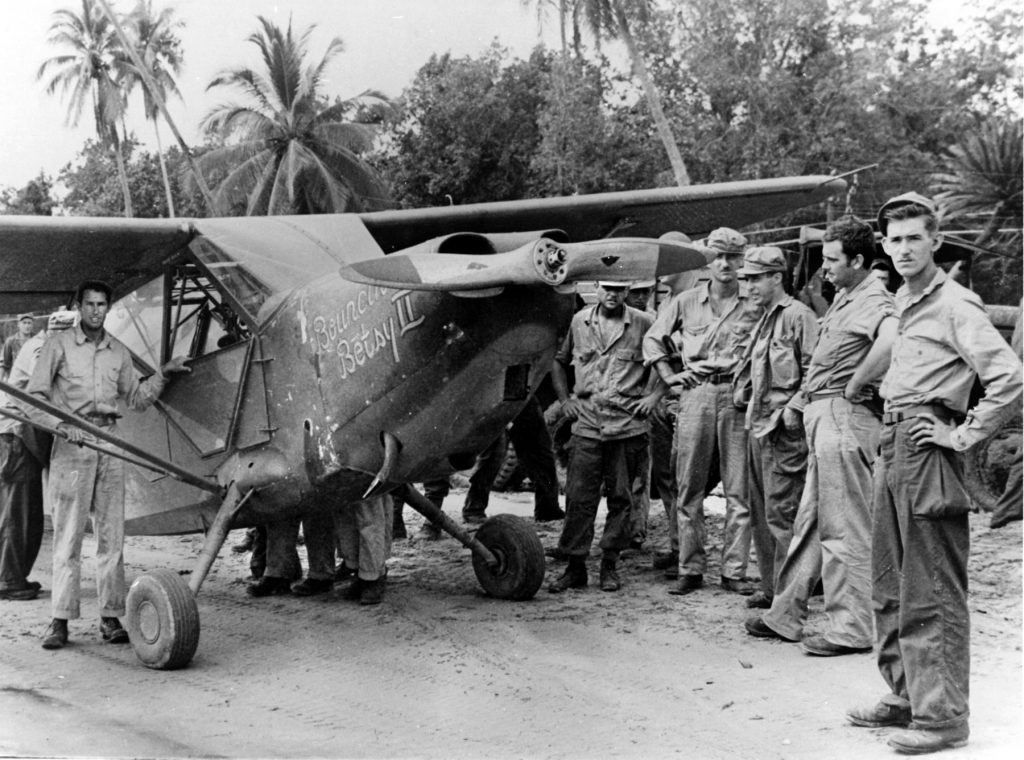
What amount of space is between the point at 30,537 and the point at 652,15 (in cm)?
2153

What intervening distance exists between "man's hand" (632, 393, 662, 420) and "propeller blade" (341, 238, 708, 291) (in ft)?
7.12

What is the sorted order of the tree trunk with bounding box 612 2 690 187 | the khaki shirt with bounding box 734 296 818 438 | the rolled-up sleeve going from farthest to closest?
the tree trunk with bounding box 612 2 690 187
the khaki shirt with bounding box 734 296 818 438
the rolled-up sleeve

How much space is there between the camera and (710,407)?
7383 mm

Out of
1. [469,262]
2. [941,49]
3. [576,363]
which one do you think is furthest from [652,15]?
[469,262]

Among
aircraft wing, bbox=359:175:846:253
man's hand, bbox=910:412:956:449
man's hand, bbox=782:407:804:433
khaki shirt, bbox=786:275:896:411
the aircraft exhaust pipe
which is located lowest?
the aircraft exhaust pipe

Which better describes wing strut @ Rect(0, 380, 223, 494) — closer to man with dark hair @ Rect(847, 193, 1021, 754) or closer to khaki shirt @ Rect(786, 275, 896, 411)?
khaki shirt @ Rect(786, 275, 896, 411)

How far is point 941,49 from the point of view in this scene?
2425 centimetres

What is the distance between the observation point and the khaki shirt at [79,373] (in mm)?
6926

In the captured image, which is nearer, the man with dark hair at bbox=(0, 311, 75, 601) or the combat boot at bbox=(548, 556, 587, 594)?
the combat boot at bbox=(548, 556, 587, 594)

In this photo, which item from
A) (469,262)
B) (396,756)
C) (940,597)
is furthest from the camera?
(469,262)

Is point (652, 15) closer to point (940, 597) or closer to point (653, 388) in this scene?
point (653, 388)

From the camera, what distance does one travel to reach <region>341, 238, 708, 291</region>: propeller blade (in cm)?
527

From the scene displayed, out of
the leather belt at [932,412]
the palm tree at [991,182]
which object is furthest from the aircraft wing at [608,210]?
the leather belt at [932,412]

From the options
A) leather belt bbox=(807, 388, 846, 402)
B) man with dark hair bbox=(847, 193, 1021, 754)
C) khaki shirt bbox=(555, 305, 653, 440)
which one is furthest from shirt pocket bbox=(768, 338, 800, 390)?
man with dark hair bbox=(847, 193, 1021, 754)
